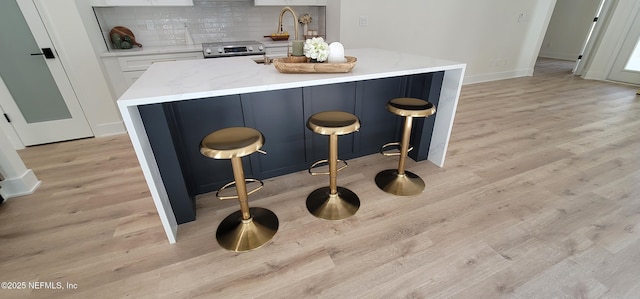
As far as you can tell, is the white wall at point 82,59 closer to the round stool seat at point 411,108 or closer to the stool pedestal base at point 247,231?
the stool pedestal base at point 247,231

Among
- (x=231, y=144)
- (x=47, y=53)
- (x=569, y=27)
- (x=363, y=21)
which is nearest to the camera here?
(x=231, y=144)

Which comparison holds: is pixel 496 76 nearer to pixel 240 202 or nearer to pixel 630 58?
pixel 630 58

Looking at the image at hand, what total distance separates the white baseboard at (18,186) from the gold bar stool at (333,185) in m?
2.30

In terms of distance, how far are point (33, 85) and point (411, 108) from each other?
145 inches

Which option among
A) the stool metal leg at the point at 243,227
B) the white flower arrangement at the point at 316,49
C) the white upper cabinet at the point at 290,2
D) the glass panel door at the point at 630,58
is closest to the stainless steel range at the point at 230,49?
the white upper cabinet at the point at 290,2

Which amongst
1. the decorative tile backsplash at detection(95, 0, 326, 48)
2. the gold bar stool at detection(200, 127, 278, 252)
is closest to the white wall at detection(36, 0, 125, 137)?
the decorative tile backsplash at detection(95, 0, 326, 48)

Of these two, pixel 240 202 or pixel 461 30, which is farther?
pixel 461 30

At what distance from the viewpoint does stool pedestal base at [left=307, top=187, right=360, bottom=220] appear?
1.81 meters

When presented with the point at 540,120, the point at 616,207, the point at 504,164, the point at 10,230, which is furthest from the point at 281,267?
the point at 540,120

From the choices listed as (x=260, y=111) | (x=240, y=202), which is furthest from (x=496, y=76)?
(x=240, y=202)

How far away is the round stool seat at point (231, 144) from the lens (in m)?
1.31

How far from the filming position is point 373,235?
164cm

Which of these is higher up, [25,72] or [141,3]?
[141,3]

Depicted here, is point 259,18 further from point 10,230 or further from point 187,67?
point 10,230
